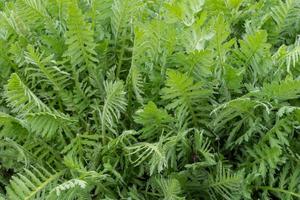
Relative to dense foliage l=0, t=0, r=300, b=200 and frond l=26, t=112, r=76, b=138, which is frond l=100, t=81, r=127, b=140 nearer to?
dense foliage l=0, t=0, r=300, b=200

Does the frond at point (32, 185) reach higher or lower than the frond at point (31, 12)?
lower

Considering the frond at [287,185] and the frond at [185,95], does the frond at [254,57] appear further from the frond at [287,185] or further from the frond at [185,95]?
the frond at [287,185]

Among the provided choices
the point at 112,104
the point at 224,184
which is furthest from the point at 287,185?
the point at 112,104

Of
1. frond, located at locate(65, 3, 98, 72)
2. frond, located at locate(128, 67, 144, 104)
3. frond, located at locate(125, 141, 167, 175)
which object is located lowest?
frond, located at locate(125, 141, 167, 175)

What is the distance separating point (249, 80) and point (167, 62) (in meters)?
0.29

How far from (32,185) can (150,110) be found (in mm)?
412

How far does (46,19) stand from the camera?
1937 millimetres

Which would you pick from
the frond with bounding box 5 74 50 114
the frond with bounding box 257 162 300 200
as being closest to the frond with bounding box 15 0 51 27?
the frond with bounding box 5 74 50 114

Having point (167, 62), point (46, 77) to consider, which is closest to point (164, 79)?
point (167, 62)

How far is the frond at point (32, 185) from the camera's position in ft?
5.03

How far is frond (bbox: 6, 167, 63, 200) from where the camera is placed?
153 centimetres

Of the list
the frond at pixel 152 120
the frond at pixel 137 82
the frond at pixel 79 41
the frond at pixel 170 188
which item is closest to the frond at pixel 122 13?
the frond at pixel 79 41

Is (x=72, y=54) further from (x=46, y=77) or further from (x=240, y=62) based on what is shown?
(x=240, y=62)

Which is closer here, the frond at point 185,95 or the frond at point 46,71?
the frond at point 185,95
